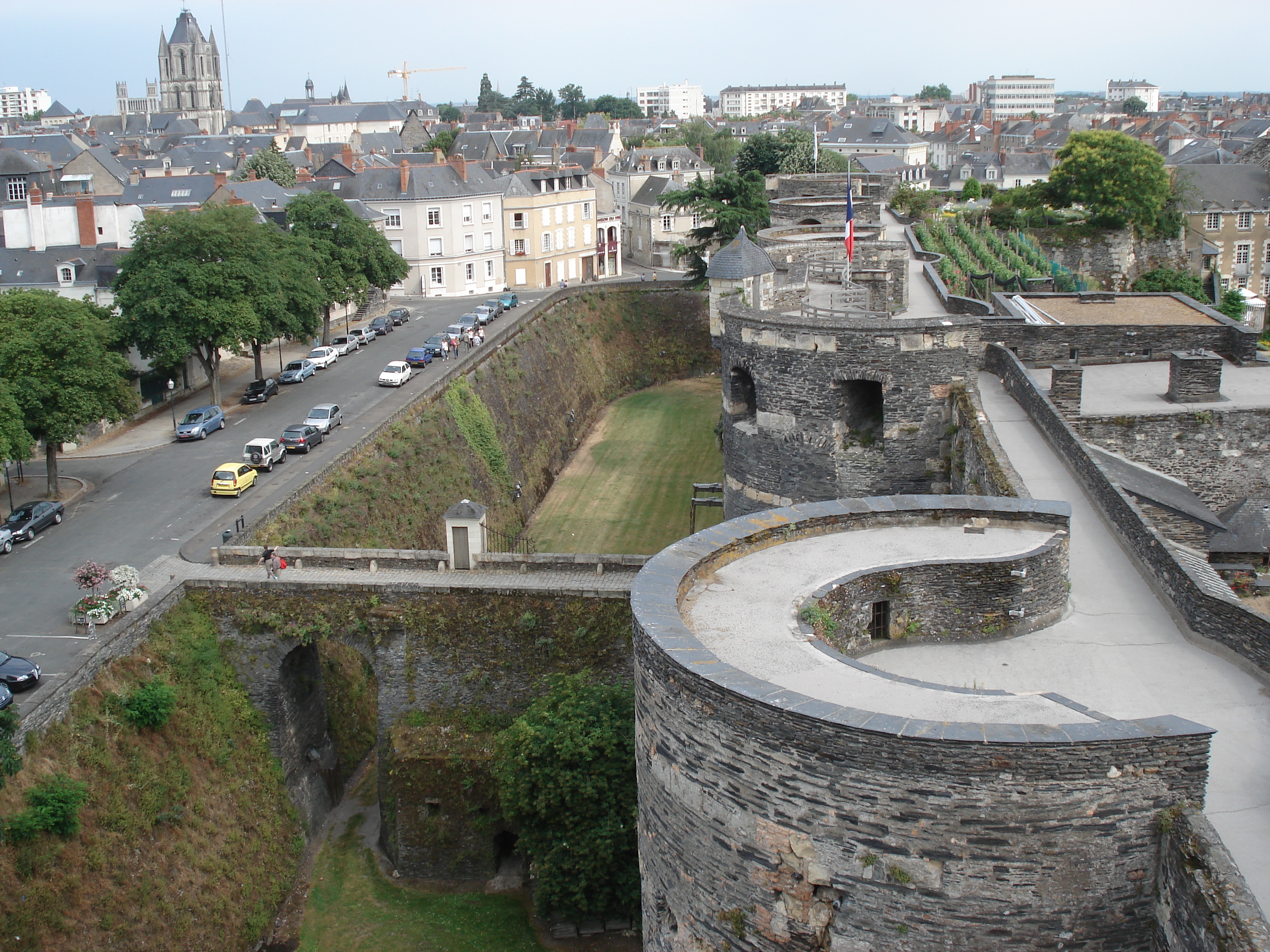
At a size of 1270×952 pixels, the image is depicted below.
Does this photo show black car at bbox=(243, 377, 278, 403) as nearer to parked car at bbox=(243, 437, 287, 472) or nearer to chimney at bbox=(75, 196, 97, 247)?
parked car at bbox=(243, 437, 287, 472)

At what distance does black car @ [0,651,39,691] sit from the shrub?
5.36ft

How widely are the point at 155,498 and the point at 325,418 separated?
24.7 feet

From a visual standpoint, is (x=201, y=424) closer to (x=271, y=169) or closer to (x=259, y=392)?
(x=259, y=392)

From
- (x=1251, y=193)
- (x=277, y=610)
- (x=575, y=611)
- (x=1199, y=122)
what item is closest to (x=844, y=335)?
(x=575, y=611)

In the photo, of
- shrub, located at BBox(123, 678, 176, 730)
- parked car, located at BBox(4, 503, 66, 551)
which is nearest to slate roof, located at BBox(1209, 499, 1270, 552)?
shrub, located at BBox(123, 678, 176, 730)

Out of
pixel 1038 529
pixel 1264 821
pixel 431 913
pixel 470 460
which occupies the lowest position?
pixel 431 913

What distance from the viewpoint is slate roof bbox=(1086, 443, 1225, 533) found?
22922 mm

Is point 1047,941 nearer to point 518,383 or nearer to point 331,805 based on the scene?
point 331,805

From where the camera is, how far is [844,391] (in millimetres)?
26469

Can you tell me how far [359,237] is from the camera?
55562 millimetres

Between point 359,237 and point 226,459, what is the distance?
70.6 feet

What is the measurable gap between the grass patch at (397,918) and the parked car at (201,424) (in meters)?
18.0

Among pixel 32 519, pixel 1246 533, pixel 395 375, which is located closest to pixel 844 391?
pixel 1246 533

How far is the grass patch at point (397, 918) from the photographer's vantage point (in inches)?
894
